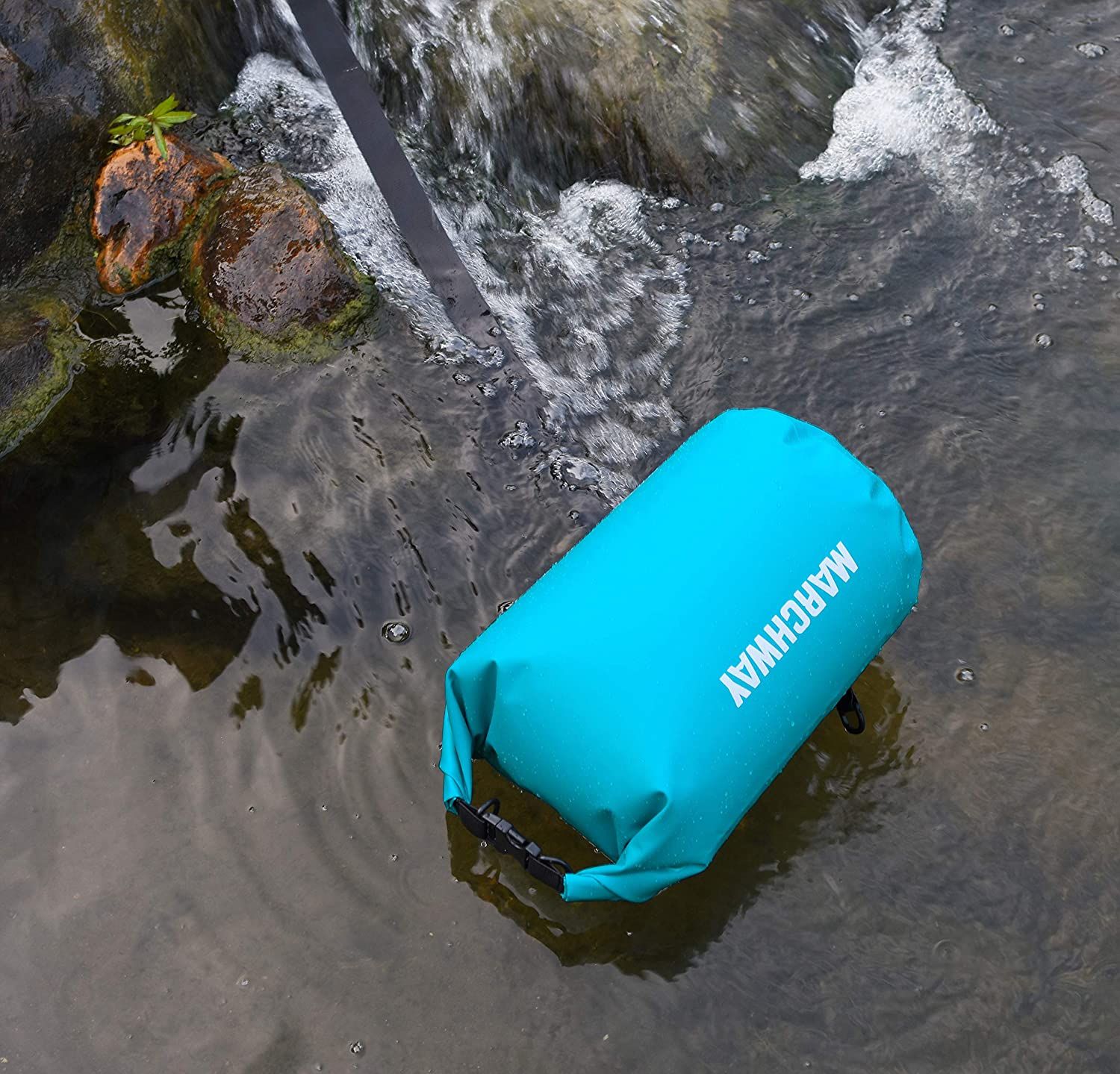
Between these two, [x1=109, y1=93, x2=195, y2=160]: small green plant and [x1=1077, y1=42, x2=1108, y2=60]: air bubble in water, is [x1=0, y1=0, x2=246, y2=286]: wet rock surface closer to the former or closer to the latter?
[x1=109, y1=93, x2=195, y2=160]: small green plant

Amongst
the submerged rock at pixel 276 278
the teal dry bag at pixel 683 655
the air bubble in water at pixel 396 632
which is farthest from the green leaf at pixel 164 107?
the teal dry bag at pixel 683 655

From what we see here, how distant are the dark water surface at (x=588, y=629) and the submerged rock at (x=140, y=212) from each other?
0.18 meters

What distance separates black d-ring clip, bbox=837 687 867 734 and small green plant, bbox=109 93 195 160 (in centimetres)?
313

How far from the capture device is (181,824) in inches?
113

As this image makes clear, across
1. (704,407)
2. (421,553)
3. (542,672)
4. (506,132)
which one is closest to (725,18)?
(506,132)

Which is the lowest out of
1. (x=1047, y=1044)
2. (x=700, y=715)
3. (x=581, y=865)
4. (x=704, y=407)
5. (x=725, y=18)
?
(x=1047, y=1044)

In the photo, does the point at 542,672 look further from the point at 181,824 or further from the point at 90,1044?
the point at 90,1044

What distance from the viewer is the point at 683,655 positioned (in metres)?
2.33

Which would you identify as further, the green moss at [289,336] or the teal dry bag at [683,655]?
the green moss at [289,336]

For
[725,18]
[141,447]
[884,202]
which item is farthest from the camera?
[725,18]

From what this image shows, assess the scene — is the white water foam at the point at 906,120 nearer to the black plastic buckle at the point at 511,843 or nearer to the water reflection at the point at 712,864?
the water reflection at the point at 712,864

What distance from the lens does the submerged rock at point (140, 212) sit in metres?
4.05

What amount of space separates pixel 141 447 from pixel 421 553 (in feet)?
3.38

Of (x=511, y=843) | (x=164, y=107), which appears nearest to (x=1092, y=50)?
(x=164, y=107)
